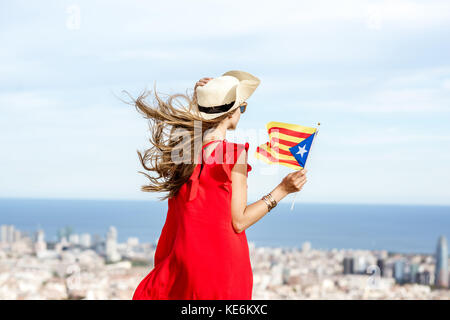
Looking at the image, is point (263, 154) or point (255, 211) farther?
point (263, 154)

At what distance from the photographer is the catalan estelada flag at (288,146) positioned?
278 cm

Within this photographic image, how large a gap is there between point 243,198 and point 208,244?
0.25 m

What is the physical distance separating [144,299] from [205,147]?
2.40ft

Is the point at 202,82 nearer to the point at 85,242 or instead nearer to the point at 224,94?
the point at 224,94

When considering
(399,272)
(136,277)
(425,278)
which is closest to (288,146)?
(136,277)

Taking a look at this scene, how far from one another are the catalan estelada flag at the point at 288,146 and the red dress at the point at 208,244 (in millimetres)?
311

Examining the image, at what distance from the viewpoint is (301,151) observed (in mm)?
2775

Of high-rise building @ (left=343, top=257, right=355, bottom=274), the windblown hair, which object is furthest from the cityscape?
the windblown hair

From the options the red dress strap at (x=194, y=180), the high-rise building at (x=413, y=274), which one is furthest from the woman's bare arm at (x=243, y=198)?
the high-rise building at (x=413, y=274)

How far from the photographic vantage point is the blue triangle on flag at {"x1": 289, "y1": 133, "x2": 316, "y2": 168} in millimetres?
2775

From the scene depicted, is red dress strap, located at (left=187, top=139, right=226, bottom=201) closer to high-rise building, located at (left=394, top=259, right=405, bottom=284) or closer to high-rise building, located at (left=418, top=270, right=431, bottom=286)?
high-rise building, located at (left=394, top=259, right=405, bottom=284)
